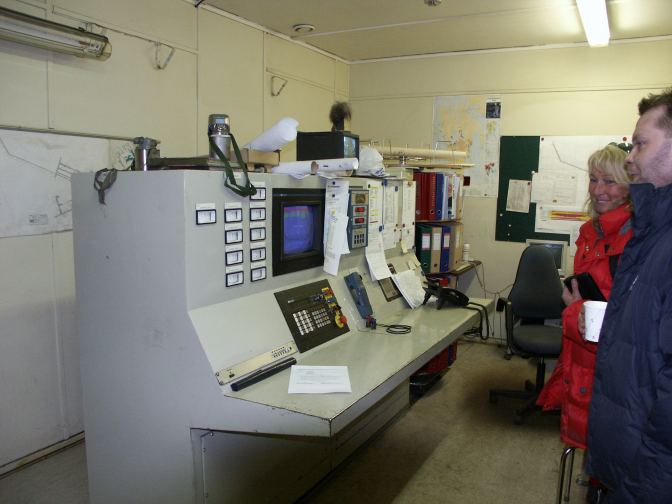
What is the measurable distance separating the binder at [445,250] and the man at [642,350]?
2.81 metres

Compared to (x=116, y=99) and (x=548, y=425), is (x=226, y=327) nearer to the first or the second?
(x=116, y=99)

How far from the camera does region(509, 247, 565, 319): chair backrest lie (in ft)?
11.7

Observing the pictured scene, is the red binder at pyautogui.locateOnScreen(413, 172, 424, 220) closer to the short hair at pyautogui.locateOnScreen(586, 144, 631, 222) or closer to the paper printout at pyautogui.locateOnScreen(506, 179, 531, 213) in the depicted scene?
the paper printout at pyautogui.locateOnScreen(506, 179, 531, 213)

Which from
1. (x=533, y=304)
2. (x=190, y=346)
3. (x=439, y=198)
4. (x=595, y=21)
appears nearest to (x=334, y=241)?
(x=190, y=346)

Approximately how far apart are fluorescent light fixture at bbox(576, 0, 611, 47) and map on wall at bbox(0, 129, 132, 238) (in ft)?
9.38

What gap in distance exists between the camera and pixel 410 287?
270 cm

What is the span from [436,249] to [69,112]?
2712 millimetres

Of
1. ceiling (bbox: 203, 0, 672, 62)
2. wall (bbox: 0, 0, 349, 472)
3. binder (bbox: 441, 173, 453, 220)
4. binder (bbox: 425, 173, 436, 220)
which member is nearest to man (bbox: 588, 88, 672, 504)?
ceiling (bbox: 203, 0, 672, 62)

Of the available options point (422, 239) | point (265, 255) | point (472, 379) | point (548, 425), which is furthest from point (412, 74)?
point (265, 255)

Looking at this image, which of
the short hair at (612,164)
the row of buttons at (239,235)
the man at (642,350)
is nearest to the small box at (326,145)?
the row of buttons at (239,235)

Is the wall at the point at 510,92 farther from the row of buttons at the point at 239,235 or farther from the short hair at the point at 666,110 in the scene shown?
the row of buttons at the point at 239,235

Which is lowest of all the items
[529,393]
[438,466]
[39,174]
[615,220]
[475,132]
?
[438,466]

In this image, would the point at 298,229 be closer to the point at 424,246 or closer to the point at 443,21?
the point at 424,246

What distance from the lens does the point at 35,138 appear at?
2611 millimetres
